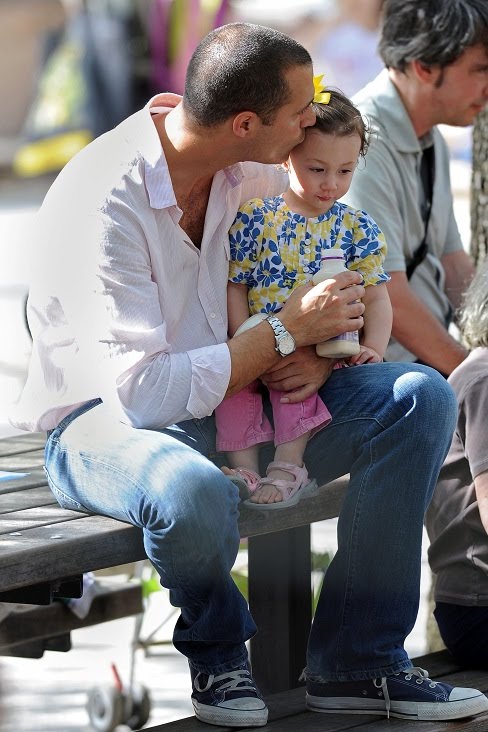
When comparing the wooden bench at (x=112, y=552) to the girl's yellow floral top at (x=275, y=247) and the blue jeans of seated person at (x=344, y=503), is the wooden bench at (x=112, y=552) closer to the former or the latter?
the blue jeans of seated person at (x=344, y=503)

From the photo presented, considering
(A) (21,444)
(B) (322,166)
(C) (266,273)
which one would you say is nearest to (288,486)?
(C) (266,273)

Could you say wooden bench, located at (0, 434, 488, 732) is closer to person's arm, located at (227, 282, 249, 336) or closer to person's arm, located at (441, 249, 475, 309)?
person's arm, located at (227, 282, 249, 336)

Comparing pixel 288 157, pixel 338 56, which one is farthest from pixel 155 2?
pixel 288 157

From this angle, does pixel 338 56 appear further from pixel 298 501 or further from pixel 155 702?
pixel 298 501

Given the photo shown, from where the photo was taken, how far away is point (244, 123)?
2.53 meters

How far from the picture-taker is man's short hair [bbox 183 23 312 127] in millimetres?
2480

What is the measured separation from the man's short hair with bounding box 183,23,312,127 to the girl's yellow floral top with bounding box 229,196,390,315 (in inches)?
9.2

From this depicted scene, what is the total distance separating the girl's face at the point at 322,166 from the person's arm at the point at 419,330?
80 centimetres

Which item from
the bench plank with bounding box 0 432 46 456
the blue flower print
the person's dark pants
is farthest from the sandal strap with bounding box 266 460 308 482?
the bench plank with bounding box 0 432 46 456

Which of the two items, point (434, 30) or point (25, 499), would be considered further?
point (434, 30)

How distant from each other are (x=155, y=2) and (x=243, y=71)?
27.2 ft

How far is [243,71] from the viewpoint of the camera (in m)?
2.48

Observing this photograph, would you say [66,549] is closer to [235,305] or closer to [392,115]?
[235,305]

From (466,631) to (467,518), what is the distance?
0.80 ft
